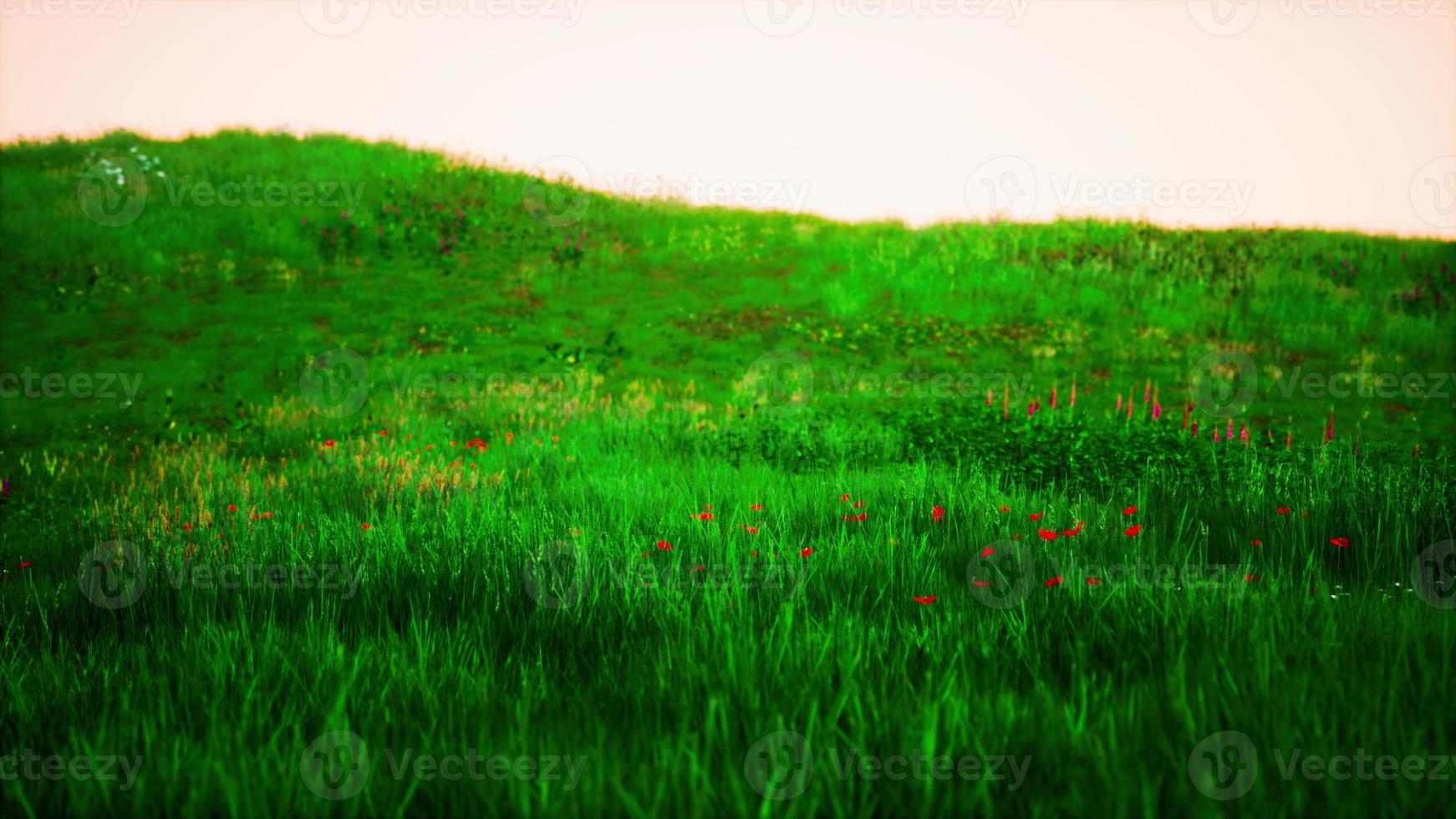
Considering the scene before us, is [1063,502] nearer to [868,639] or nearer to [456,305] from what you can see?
[868,639]

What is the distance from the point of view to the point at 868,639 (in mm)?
2707

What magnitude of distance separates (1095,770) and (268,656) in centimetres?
278

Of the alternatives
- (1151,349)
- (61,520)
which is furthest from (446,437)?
(1151,349)

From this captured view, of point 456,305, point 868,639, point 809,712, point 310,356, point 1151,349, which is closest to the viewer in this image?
point 809,712
